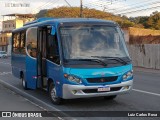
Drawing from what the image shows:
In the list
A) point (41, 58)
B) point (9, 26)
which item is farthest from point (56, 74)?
point (9, 26)

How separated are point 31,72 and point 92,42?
138 inches

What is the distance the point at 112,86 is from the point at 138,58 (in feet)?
83.0

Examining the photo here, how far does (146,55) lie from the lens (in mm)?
33938

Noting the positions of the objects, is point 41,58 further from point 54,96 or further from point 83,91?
point 83,91

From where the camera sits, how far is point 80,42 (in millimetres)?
11008

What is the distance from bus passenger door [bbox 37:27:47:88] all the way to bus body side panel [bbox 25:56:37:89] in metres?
0.37

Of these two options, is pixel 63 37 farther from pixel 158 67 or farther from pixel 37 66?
pixel 158 67

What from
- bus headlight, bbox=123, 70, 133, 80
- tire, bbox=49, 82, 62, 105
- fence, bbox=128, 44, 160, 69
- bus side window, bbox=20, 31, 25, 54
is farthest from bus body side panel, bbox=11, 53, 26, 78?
fence, bbox=128, 44, 160, 69

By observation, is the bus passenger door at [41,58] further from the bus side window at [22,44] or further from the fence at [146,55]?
the fence at [146,55]

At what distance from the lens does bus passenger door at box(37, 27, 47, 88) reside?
12.5 m

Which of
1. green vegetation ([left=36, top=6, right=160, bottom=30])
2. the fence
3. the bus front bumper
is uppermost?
green vegetation ([left=36, top=6, right=160, bottom=30])

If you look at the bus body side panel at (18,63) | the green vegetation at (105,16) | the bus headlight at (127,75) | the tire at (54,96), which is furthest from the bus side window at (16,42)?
the green vegetation at (105,16)

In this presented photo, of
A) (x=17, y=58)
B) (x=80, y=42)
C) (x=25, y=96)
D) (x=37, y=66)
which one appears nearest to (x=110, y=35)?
(x=80, y=42)

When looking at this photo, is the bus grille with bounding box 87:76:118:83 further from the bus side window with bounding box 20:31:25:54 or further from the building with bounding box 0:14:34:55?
the building with bounding box 0:14:34:55
